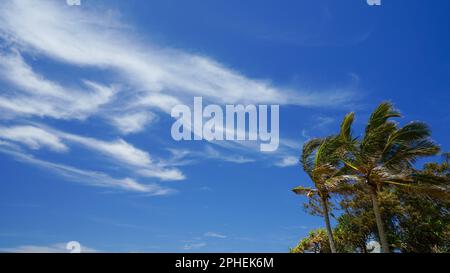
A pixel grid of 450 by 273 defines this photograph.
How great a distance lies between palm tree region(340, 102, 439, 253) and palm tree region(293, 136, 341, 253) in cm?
152

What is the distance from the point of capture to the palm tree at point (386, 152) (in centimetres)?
2078

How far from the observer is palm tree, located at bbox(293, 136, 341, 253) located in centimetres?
2330

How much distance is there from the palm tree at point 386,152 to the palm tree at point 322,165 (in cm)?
152

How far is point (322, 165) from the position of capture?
78.2 feet

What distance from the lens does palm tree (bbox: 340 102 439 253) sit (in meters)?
20.8

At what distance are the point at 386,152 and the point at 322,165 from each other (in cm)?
396

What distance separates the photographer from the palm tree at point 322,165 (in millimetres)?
23297

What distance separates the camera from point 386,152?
21.2 metres
